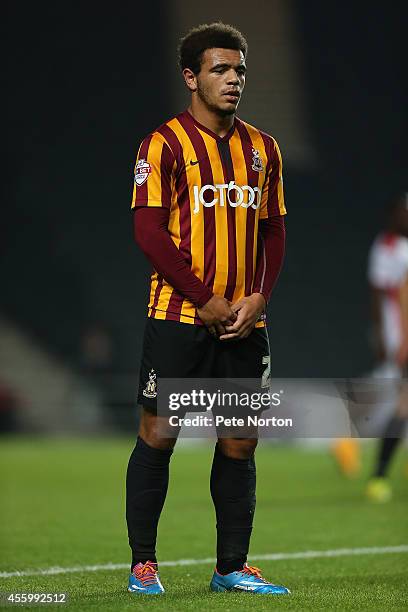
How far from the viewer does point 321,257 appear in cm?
1470

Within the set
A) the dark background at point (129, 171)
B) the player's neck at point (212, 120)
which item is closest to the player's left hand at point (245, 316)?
the player's neck at point (212, 120)

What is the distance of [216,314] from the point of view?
3418mm

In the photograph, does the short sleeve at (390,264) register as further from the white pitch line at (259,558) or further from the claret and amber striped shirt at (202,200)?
the claret and amber striped shirt at (202,200)

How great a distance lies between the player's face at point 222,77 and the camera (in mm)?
3486

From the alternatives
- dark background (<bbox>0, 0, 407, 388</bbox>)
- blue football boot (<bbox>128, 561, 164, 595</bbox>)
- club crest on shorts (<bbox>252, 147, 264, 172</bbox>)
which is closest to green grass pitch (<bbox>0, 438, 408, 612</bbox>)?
blue football boot (<bbox>128, 561, 164, 595</bbox>)

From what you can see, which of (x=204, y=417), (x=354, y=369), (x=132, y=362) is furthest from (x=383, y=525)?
(x=132, y=362)

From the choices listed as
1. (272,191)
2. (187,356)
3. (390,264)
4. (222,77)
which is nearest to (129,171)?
(390,264)

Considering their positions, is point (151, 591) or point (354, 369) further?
point (354, 369)

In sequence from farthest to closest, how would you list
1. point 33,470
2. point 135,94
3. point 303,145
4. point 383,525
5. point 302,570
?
point 135,94, point 303,145, point 33,470, point 383,525, point 302,570

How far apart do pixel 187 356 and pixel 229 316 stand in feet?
0.56

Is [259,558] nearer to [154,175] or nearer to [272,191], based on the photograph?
[272,191]

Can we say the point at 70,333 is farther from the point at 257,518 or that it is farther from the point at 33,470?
the point at 257,518

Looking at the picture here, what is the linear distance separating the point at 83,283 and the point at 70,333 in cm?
70

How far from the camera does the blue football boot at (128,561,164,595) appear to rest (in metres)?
3.47
